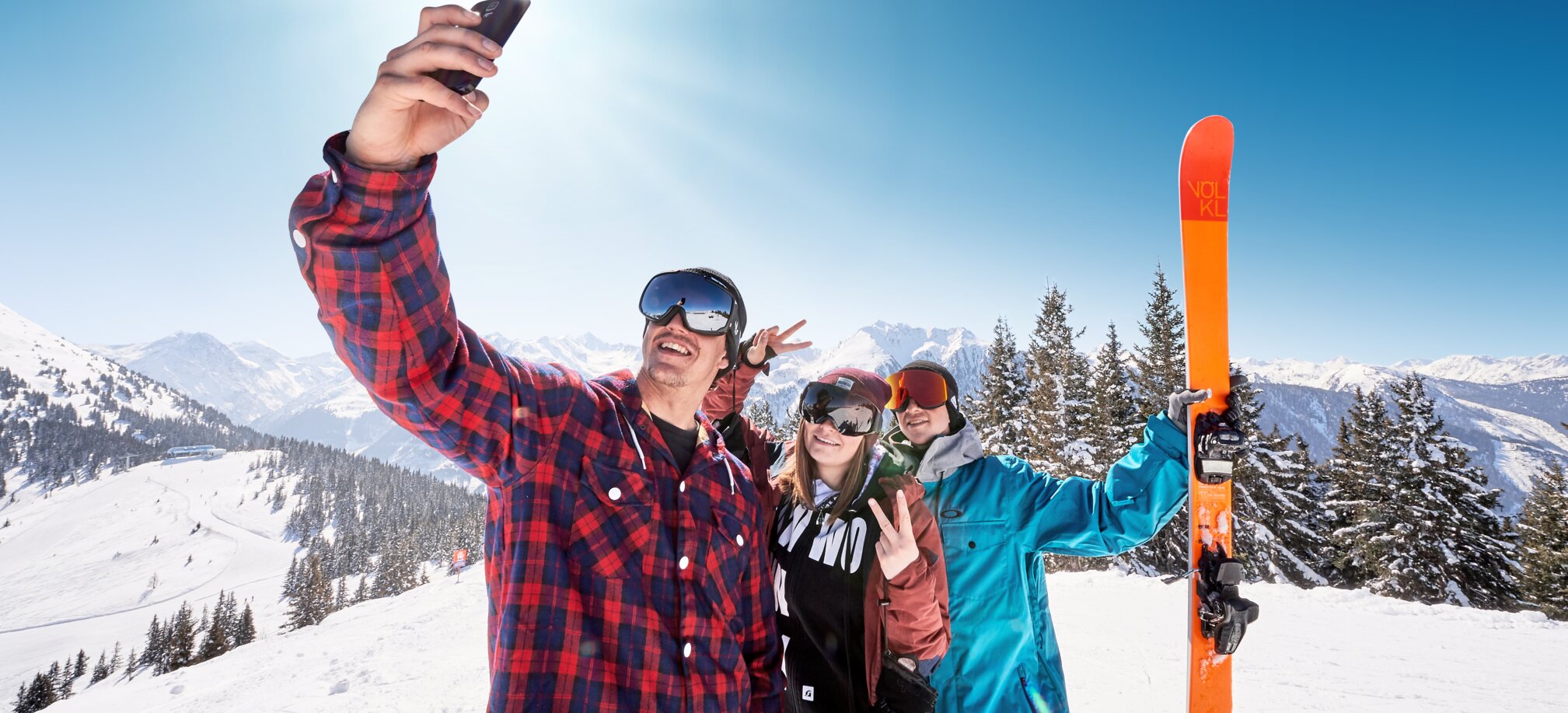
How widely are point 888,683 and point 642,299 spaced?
6.82 feet

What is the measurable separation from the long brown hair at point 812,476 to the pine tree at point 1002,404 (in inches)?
808

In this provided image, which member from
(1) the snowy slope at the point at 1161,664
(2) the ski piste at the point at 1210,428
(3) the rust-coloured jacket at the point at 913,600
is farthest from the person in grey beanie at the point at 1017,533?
(1) the snowy slope at the point at 1161,664

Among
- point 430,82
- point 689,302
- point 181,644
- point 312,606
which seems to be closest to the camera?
point 430,82

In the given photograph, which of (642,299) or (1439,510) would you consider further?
(1439,510)

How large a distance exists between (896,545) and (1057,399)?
21.0m

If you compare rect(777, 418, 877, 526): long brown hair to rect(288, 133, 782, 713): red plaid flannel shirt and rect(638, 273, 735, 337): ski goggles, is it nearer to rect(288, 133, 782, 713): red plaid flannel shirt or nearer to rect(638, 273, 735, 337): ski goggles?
rect(288, 133, 782, 713): red plaid flannel shirt

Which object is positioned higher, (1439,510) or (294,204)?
(294,204)

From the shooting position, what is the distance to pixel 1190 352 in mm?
4422

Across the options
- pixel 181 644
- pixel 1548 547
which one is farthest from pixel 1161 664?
pixel 181 644

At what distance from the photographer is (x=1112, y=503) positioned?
130 inches

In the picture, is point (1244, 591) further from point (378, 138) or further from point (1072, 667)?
point (378, 138)

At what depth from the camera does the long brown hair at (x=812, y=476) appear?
3107 mm

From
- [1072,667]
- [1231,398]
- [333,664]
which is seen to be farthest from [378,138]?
[333,664]

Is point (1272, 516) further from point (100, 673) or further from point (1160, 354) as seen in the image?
point (100, 673)
